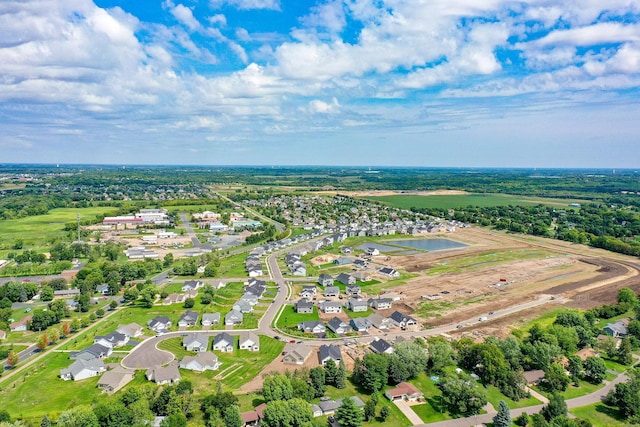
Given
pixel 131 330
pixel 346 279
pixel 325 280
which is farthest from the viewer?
pixel 346 279

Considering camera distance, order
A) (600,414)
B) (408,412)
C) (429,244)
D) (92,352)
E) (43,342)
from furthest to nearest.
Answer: (429,244)
(43,342)
(92,352)
(600,414)
(408,412)

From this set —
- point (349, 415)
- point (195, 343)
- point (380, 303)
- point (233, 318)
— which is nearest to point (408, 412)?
point (349, 415)

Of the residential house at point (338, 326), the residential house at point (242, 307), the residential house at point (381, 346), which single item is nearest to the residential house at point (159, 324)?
the residential house at point (242, 307)

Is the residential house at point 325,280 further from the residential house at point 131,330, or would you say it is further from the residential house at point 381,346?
the residential house at point 131,330

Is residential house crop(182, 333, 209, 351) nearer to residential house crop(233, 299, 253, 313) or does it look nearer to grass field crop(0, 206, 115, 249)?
residential house crop(233, 299, 253, 313)

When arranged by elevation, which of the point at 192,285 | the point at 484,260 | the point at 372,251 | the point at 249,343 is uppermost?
the point at 372,251

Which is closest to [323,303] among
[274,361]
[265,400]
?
[274,361]

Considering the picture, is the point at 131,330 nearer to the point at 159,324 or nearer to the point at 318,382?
the point at 159,324
